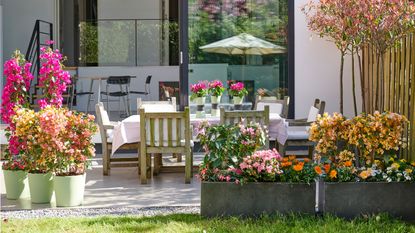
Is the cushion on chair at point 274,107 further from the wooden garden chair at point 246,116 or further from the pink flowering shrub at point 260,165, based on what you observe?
the pink flowering shrub at point 260,165

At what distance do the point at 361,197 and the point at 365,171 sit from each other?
0.20m

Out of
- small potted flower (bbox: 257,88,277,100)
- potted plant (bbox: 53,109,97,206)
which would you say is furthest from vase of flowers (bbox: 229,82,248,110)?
potted plant (bbox: 53,109,97,206)

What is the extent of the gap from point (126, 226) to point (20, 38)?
12100 mm

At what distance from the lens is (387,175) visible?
543cm

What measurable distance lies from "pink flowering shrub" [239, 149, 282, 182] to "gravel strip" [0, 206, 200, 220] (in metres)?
0.61

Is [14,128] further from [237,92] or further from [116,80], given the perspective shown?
[116,80]

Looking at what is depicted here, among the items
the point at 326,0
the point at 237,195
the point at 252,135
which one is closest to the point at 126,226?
the point at 237,195

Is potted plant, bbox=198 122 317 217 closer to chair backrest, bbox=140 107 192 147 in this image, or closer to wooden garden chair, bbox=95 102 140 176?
chair backrest, bbox=140 107 192 147

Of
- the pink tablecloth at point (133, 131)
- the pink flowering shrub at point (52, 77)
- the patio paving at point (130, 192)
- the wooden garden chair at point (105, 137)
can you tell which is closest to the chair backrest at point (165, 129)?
the pink tablecloth at point (133, 131)

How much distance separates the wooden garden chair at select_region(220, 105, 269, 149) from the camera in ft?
23.8

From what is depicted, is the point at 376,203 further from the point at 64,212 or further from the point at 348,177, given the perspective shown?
the point at 64,212

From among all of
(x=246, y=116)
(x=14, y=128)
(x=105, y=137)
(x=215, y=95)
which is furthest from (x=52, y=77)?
(x=215, y=95)

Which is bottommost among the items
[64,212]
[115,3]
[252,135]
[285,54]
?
[64,212]

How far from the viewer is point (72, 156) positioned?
20.0 ft
